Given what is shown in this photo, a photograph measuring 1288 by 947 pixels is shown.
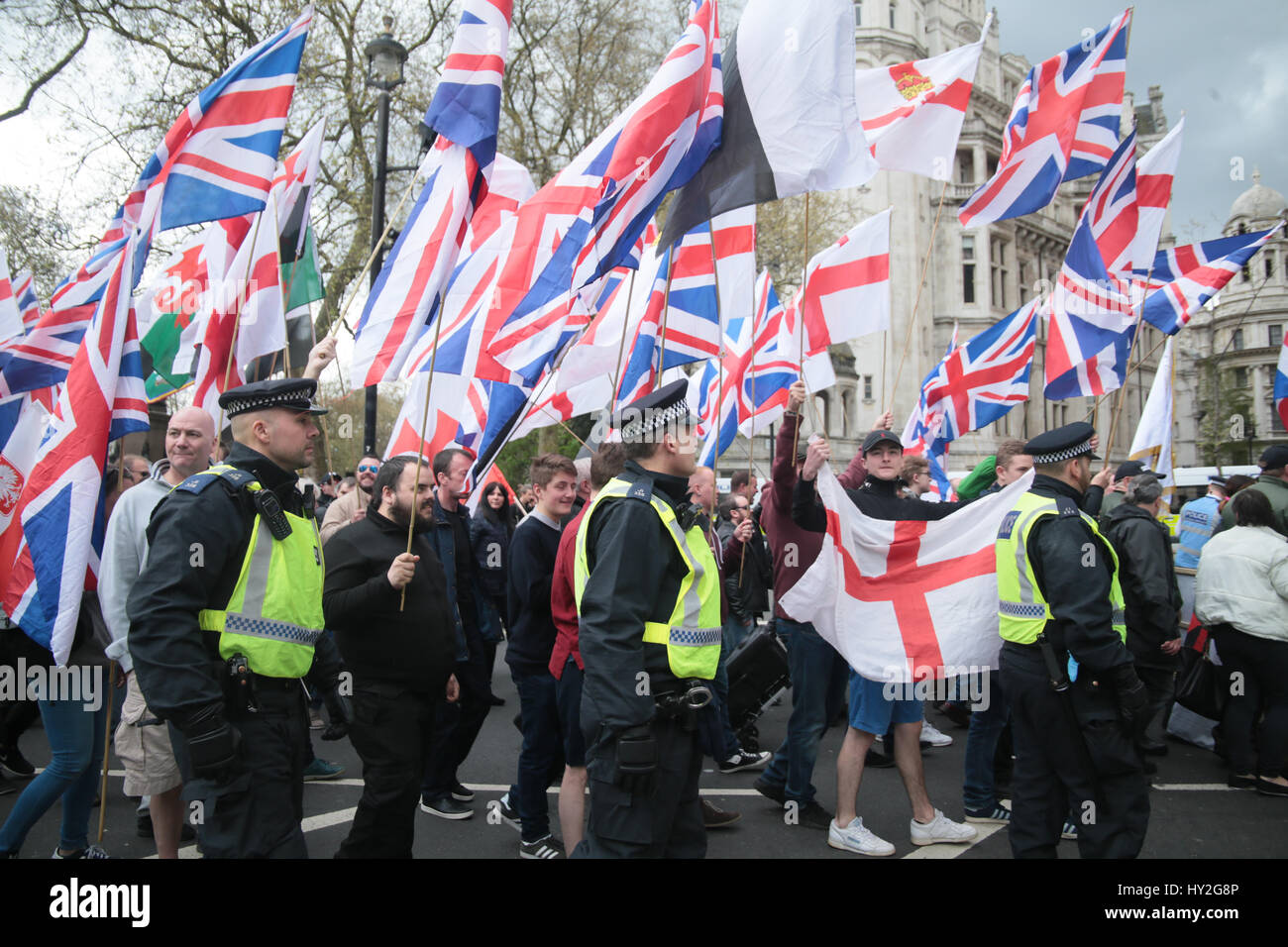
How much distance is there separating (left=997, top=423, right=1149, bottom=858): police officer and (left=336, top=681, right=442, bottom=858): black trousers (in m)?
2.49

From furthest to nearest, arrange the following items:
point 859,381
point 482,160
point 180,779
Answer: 1. point 859,381
2. point 482,160
3. point 180,779

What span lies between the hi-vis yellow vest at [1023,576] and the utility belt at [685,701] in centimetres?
158

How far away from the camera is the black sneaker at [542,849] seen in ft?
15.2

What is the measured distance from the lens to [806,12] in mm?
4867

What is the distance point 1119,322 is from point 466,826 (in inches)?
219

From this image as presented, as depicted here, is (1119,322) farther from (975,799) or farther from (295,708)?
(295,708)

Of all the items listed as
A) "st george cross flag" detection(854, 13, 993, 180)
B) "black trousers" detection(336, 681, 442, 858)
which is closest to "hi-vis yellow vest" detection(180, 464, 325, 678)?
"black trousers" detection(336, 681, 442, 858)

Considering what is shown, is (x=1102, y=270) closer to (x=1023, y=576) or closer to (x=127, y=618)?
(x=1023, y=576)

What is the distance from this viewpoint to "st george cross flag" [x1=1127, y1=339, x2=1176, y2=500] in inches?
328

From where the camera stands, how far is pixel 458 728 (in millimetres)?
5410

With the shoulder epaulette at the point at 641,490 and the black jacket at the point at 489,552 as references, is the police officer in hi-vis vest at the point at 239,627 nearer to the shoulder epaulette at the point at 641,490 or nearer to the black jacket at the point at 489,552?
the shoulder epaulette at the point at 641,490

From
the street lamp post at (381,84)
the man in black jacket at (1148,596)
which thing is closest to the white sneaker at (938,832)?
the man in black jacket at (1148,596)

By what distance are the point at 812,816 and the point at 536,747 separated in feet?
5.43

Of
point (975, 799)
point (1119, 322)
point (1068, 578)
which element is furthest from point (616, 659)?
point (1119, 322)
